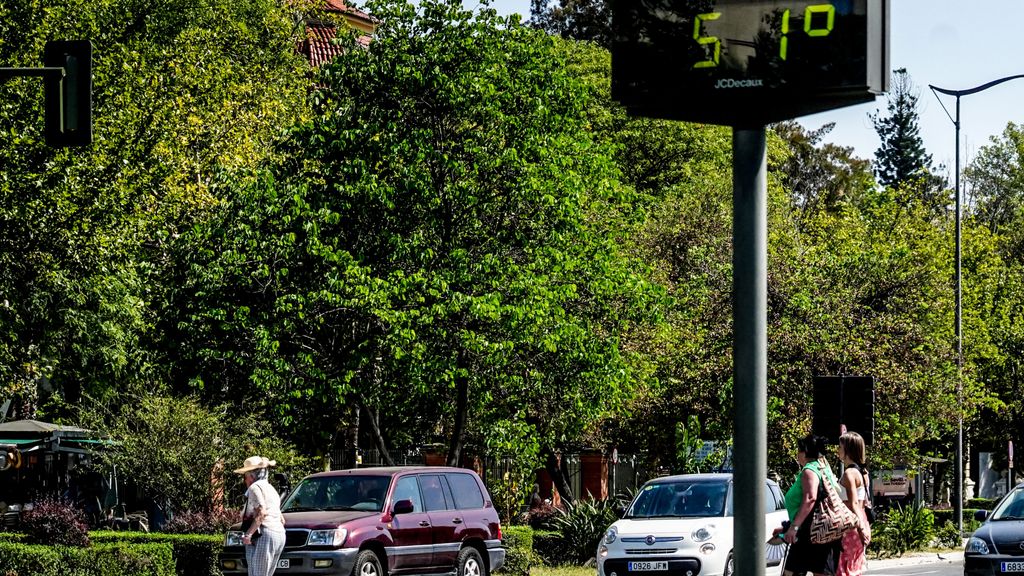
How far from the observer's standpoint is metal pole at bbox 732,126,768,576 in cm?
487

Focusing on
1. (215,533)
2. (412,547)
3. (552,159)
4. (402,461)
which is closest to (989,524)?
(412,547)

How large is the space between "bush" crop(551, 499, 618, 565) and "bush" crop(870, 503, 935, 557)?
6.19 m

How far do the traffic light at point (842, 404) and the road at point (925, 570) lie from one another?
7.25 meters

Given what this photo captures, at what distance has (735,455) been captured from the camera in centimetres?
492

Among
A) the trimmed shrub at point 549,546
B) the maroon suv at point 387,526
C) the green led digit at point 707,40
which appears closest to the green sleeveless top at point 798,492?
the maroon suv at point 387,526

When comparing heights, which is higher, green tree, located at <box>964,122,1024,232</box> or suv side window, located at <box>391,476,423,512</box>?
green tree, located at <box>964,122,1024,232</box>

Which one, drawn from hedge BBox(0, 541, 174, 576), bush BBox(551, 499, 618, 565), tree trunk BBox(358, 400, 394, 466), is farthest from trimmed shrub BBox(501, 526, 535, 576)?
hedge BBox(0, 541, 174, 576)

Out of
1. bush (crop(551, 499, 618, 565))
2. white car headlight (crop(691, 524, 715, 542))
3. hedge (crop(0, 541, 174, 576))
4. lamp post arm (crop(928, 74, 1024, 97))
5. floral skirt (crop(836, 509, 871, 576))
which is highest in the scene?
lamp post arm (crop(928, 74, 1024, 97))

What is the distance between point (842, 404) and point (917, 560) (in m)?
11.7

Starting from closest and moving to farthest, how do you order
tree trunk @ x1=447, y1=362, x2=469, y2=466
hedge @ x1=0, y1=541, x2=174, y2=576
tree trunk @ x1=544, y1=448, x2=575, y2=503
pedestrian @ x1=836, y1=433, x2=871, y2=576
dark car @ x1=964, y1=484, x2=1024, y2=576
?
pedestrian @ x1=836, y1=433, x2=871, y2=576
dark car @ x1=964, y1=484, x2=1024, y2=576
hedge @ x1=0, y1=541, x2=174, y2=576
tree trunk @ x1=447, y1=362, x2=469, y2=466
tree trunk @ x1=544, y1=448, x2=575, y2=503

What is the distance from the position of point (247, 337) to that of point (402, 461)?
41.1 feet

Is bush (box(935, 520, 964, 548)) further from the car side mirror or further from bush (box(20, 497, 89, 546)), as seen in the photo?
bush (box(20, 497, 89, 546))

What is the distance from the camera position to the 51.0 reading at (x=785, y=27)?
4715 mm

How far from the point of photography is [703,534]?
19.4 meters
